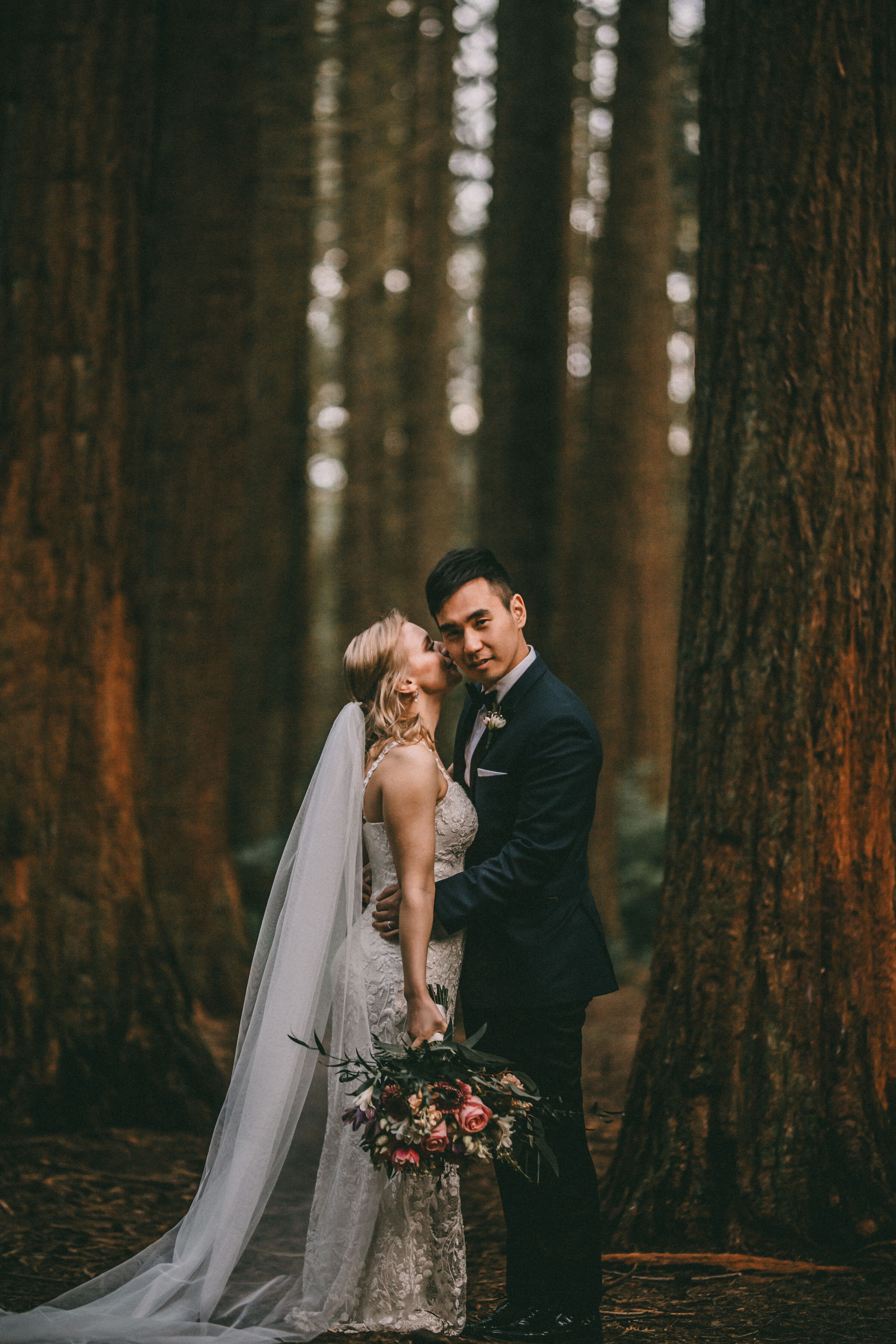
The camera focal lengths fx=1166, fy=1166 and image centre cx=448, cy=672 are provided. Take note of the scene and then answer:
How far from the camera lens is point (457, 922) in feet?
13.3

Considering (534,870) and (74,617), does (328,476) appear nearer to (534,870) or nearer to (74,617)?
(74,617)

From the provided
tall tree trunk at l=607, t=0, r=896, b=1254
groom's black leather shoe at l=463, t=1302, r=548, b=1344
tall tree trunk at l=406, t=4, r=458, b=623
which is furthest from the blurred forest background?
tall tree trunk at l=406, t=4, r=458, b=623

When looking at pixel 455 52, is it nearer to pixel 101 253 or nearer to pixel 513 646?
pixel 101 253

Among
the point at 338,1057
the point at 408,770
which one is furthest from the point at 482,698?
the point at 338,1057

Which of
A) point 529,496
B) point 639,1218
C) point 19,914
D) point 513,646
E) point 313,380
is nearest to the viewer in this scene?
point 513,646

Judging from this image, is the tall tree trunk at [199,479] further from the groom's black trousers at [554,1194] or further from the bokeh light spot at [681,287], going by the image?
the bokeh light spot at [681,287]

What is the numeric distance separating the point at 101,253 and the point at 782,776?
442cm

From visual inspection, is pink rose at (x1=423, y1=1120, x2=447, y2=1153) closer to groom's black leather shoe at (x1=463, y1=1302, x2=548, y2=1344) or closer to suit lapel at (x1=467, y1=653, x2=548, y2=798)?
groom's black leather shoe at (x1=463, y1=1302, x2=548, y2=1344)

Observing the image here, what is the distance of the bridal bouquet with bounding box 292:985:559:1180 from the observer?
363 cm

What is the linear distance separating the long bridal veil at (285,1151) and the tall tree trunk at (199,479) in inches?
190

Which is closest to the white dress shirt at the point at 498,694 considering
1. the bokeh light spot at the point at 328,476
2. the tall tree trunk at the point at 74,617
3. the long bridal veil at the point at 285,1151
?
the long bridal veil at the point at 285,1151

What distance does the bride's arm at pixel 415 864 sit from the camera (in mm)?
3947

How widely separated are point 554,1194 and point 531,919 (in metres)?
0.94

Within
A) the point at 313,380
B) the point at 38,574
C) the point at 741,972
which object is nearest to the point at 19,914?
the point at 38,574
